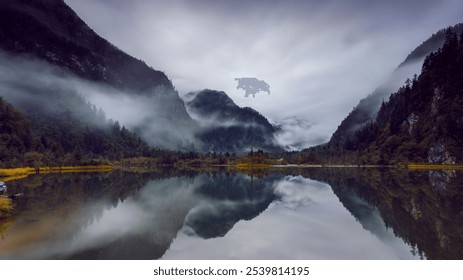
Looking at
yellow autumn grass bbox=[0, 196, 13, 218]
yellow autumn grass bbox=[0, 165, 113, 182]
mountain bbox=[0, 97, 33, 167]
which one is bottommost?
yellow autumn grass bbox=[0, 196, 13, 218]

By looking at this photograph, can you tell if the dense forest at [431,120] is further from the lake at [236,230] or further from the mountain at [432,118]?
the lake at [236,230]

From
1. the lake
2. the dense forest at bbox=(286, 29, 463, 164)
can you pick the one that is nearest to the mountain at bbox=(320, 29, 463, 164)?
the dense forest at bbox=(286, 29, 463, 164)

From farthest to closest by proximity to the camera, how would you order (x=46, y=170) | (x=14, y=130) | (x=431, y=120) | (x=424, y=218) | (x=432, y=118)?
(x=14, y=130)
(x=431, y=120)
(x=432, y=118)
(x=46, y=170)
(x=424, y=218)

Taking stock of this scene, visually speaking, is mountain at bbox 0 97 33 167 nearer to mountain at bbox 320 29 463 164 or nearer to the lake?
the lake

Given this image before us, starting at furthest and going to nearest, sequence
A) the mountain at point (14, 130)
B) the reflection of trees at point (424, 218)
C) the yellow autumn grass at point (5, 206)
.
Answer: the mountain at point (14, 130) → the yellow autumn grass at point (5, 206) → the reflection of trees at point (424, 218)

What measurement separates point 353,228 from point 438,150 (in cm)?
11263

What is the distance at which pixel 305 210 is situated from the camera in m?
28.7

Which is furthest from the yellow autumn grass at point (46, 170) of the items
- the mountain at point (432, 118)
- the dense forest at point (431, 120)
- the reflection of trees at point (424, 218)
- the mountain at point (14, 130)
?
the mountain at point (432, 118)

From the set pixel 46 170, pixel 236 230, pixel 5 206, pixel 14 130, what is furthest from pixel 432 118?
pixel 14 130

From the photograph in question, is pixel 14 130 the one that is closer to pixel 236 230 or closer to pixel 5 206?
pixel 5 206

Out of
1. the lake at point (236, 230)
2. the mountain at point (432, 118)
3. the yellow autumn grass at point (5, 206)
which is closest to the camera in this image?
the lake at point (236, 230)

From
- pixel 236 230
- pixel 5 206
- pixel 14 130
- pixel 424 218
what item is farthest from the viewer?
pixel 14 130

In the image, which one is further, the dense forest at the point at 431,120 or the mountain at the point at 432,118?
the dense forest at the point at 431,120

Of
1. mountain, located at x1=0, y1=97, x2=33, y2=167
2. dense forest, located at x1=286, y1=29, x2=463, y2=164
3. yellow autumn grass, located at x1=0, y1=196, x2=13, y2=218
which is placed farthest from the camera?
mountain, located at x1=0, y1=97, x2=33, y2=167
